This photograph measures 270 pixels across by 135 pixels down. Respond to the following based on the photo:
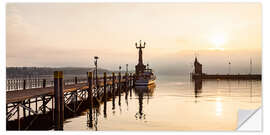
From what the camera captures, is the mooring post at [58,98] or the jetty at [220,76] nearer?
the mooring post at [58,98]

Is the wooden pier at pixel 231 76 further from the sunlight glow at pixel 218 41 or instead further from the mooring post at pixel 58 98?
the mooring post at pixel 58 98

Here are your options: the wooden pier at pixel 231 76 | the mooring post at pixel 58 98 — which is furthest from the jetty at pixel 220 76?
the mooring post at pixel 58 98

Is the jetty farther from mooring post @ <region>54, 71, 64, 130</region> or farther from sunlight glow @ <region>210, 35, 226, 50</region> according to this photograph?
mooring post @ <region>54, 71, 64, 130</region>

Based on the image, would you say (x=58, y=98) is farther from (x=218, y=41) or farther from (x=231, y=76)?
(x=231, y=76)

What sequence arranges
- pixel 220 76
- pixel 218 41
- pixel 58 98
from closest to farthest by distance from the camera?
pixel 58 98
pixel 218 41
pixel 220 76

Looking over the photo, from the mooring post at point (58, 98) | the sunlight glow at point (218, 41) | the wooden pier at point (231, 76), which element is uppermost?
the sunlight glow at point (218, 41)

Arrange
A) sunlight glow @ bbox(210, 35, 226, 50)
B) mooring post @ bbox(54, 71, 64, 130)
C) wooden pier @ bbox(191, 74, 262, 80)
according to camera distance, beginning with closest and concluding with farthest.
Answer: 1. mooring post @ bbox(54, 71, 64, 130)
2. sunlight glow @ bbox(210, 35, 226, 50)
3. wooden pier @ bbox(191, 74, 262, 80)

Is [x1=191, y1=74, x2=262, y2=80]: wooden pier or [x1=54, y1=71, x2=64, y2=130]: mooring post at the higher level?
[x1=54, y1=71, x2=64, y2=130]: mooring post

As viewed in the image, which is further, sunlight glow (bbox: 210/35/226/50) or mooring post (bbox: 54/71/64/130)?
sunlight glow (bbox: 210/35/226/50)

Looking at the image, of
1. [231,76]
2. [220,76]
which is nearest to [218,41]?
[231,76]

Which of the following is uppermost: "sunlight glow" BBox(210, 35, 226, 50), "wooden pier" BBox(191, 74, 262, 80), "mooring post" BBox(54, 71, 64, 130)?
"sunlight glow" BBox(210, 35, 226, 50)

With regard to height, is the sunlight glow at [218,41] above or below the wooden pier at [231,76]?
above

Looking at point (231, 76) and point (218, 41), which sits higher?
point (218, 41)

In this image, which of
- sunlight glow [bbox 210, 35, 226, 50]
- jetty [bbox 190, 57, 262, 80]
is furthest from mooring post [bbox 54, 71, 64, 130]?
jetty [bbox 190, 57, 262, 80]
